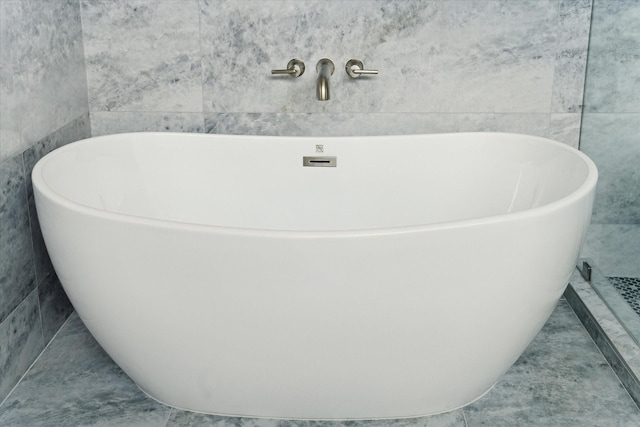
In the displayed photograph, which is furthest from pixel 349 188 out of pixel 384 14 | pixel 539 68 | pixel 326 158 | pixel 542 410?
pixel 542 410

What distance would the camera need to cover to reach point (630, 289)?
2.70m

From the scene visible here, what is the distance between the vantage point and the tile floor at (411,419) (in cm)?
225

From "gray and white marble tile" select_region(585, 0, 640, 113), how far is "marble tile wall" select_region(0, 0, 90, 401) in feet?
6.06

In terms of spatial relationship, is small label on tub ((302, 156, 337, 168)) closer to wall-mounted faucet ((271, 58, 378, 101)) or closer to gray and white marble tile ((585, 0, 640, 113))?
wall-mounted faucet ((271, 58, 378, 101))

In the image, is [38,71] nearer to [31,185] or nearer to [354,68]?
[31,185]

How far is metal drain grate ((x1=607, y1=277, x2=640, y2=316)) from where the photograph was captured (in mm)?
2633

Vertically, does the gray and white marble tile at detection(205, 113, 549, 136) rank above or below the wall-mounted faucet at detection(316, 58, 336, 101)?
below

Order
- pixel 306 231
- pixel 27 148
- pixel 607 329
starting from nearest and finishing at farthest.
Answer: pixel 306 231 < pixel 27 148 < pixel 607 329

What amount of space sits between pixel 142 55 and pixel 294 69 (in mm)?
587

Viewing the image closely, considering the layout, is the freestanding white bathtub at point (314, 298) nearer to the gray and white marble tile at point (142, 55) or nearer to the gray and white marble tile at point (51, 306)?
the gray and white marble tile at point (51, 306)

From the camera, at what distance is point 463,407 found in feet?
7.58

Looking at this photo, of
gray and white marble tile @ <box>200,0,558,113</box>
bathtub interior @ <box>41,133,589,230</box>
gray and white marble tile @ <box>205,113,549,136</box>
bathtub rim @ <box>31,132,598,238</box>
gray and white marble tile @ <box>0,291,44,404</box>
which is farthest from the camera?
gray and white marble tile @ <box>205,113,549,136</box>

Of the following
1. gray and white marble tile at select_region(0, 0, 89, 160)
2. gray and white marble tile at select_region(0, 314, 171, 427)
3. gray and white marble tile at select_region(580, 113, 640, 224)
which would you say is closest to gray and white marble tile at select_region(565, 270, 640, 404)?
gray and white marble tile at select_region(580, 113, 640, 224)

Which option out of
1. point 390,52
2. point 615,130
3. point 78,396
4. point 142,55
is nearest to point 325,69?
point 390,52
